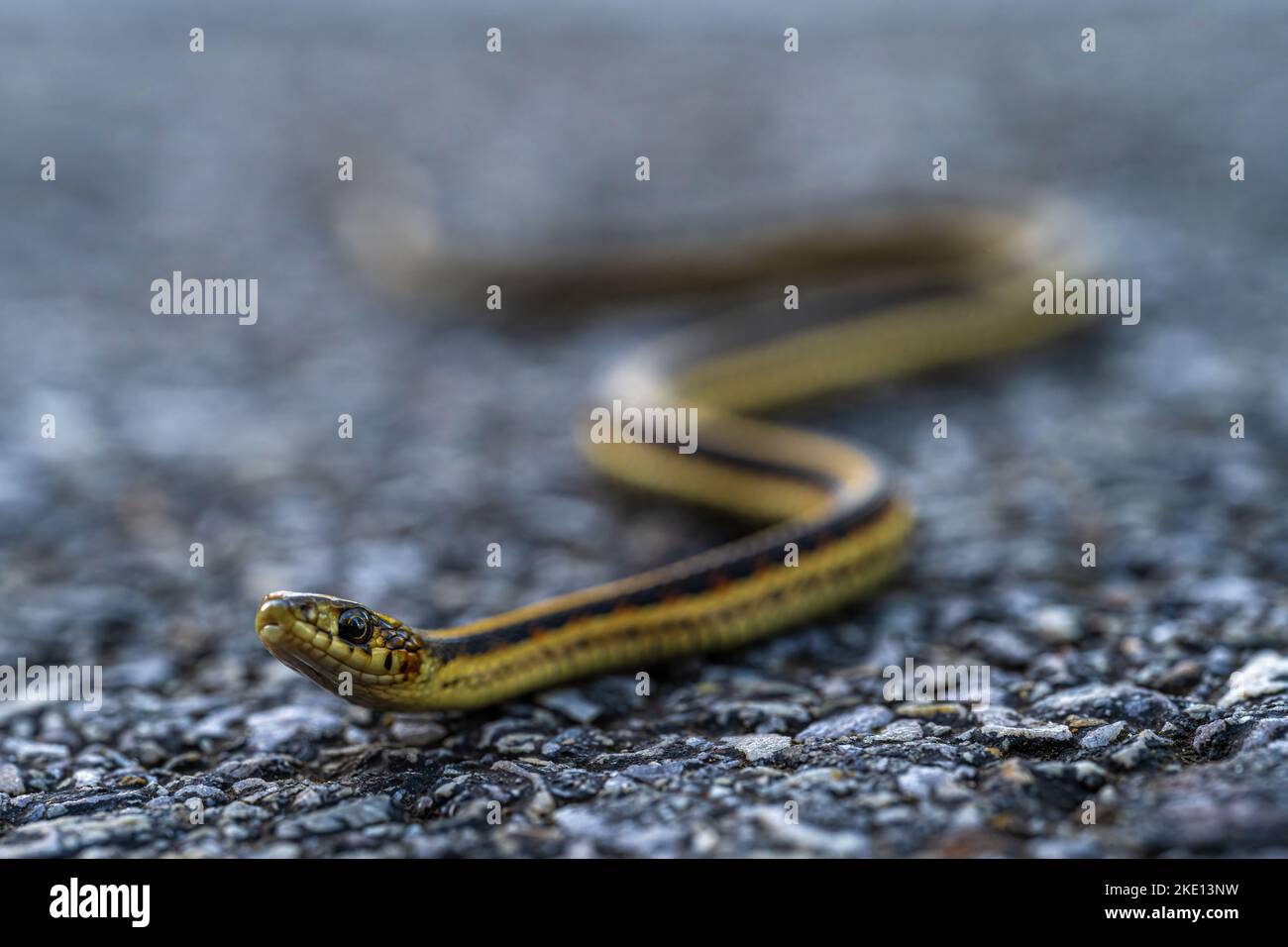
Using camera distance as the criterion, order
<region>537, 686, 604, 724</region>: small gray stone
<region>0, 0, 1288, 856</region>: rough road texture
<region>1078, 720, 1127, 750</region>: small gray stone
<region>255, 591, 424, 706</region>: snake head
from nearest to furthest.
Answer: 1. <region>0, 0, 1288, 856</region>: rough road texture
2. <region>1078, 720, 1127, 750</region>: small gray stone
3. <region>255, 591, 424, 706</region>: snake head
4. <region>537, 686, 604, 724</region>: small gray stone

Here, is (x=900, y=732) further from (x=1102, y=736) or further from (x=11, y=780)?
(x=11, y=780)

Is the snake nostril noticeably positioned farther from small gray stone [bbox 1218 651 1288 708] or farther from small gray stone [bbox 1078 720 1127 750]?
small gray stone [bbox 1218 651 1288 708]

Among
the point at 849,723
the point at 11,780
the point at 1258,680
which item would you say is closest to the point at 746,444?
the point at 849,723

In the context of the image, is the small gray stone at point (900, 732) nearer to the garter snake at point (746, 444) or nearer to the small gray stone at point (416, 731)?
the garter snake at point (746, 444)

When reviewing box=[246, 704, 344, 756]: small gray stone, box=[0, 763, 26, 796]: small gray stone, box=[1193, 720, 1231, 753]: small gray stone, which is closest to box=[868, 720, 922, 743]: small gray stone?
box=[1193, 720, 1231, 753]: small gray stone

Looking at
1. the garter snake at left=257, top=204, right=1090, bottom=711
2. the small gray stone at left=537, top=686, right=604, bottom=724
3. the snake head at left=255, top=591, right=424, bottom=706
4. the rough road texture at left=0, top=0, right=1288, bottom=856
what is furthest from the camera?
the small gray stone at left=537, top=686, right=604, bottom=724

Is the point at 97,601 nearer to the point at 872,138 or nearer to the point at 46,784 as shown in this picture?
the point at 46,784

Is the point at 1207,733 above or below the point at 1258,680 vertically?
below
